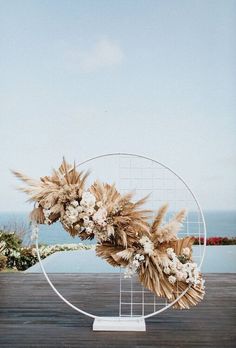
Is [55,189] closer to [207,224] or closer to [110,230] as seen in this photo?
[110,230]

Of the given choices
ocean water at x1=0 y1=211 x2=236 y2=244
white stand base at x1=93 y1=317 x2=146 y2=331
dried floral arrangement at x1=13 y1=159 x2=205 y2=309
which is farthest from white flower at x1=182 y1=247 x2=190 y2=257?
ocean water at x1=0 y1=211 x2=236 y2=244

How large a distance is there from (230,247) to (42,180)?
4364 millimetres

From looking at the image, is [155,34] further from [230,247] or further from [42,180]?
[42,180]

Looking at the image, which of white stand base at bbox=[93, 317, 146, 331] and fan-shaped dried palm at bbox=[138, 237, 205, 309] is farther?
white stand base at bbox=[93, 317, 146, 331]

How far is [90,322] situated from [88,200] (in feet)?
3.06

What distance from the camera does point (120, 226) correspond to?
310cm

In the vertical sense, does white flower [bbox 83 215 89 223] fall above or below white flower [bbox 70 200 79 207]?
below

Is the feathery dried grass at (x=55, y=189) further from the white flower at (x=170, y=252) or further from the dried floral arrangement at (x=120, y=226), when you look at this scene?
the white flower at (x=170, y=252)

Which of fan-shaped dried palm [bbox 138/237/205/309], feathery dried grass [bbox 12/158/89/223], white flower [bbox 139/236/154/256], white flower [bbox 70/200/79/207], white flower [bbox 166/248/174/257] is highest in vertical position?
feathery dried grass [bbox 12/158/89/223]

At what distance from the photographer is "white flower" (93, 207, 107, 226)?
304cm

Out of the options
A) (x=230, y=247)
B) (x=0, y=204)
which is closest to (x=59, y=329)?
(x=0, y=204)

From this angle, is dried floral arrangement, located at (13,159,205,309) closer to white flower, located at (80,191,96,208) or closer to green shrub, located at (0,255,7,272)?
white flower, located at (80,191,96,208)

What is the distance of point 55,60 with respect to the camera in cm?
675

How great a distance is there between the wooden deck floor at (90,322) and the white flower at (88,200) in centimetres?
→ 75
